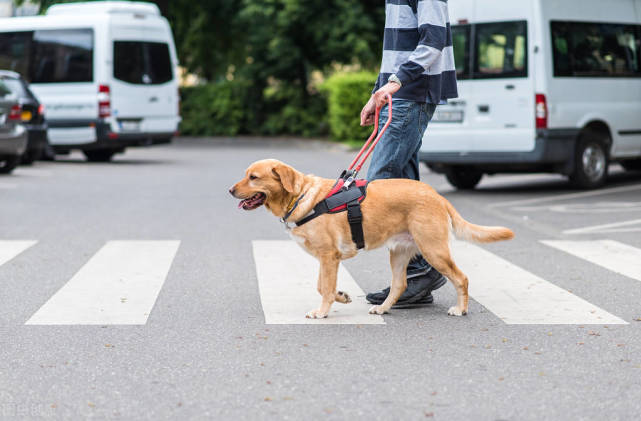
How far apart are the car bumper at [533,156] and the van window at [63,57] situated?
31.5 feet

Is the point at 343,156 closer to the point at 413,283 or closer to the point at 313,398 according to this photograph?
the point at 413,283

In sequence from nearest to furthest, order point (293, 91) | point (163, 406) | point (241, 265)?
point (163, 406) → point (241, 265) → point (293, 91)

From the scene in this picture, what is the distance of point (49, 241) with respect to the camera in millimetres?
8555

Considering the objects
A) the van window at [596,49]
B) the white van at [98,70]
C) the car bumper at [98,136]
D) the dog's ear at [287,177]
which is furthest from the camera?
the white van at [98,70]

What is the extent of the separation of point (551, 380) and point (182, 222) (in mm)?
6452

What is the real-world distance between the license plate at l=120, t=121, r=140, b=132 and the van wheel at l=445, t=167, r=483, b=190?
28.0 feet

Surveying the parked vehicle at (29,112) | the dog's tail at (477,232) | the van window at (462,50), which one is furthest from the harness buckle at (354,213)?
the parked vehicle at (29,112)

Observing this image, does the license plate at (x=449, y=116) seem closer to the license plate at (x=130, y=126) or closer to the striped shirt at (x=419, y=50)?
the striped shirt at (x=419, y=50)

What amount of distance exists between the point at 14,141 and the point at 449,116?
7.58 metres

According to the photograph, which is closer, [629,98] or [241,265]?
[241,265]

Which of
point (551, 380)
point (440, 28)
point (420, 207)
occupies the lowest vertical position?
point (551, 380)

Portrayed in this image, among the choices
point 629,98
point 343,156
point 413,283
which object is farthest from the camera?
point 343,156

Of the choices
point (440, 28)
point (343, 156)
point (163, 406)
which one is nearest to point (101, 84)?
point (343, 156)

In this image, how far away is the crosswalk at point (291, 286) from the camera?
17.7 feet
